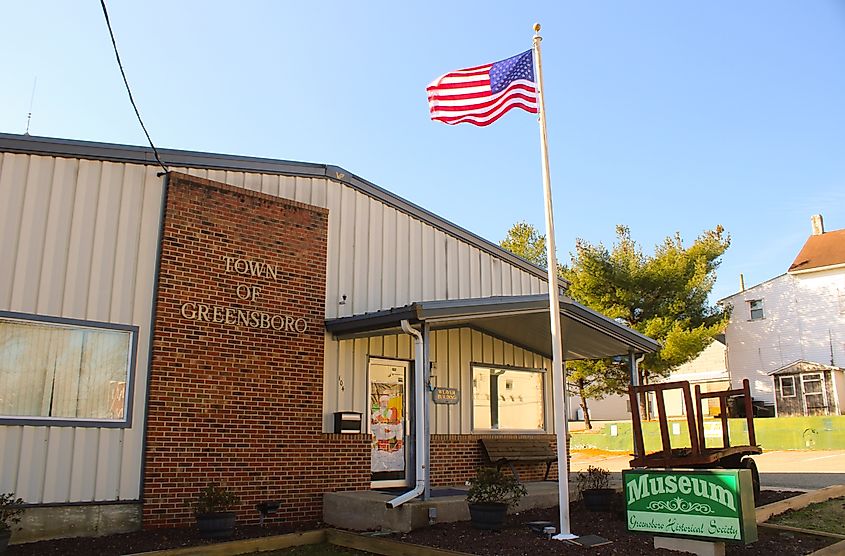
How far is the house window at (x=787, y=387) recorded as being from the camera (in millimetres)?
33469

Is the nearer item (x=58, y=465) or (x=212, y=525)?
(x=58, y=465)

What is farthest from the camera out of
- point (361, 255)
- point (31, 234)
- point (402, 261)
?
point (402, 261)

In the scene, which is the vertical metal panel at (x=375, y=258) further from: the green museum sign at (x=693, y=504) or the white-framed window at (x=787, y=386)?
the white-framed window at (x=787, y=386)

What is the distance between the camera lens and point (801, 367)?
109 feet

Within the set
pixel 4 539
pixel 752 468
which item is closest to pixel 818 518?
pixel 752 468

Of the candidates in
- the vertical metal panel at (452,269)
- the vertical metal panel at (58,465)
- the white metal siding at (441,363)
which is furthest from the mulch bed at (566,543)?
the vertical metal panel at (452,269)

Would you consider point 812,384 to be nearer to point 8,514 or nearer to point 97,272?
point 97,272

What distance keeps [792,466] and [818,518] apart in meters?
11.7

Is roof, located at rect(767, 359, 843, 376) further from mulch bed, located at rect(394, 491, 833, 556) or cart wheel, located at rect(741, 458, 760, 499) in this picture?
mulch bed, located at rect(394, 491, 833, 556)

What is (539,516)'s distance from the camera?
409 inches

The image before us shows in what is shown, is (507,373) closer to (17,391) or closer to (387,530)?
(387,530)

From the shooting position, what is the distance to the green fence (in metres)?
26.3

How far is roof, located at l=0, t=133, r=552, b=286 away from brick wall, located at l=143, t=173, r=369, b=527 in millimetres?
378

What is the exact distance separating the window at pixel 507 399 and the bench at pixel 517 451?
36cm
